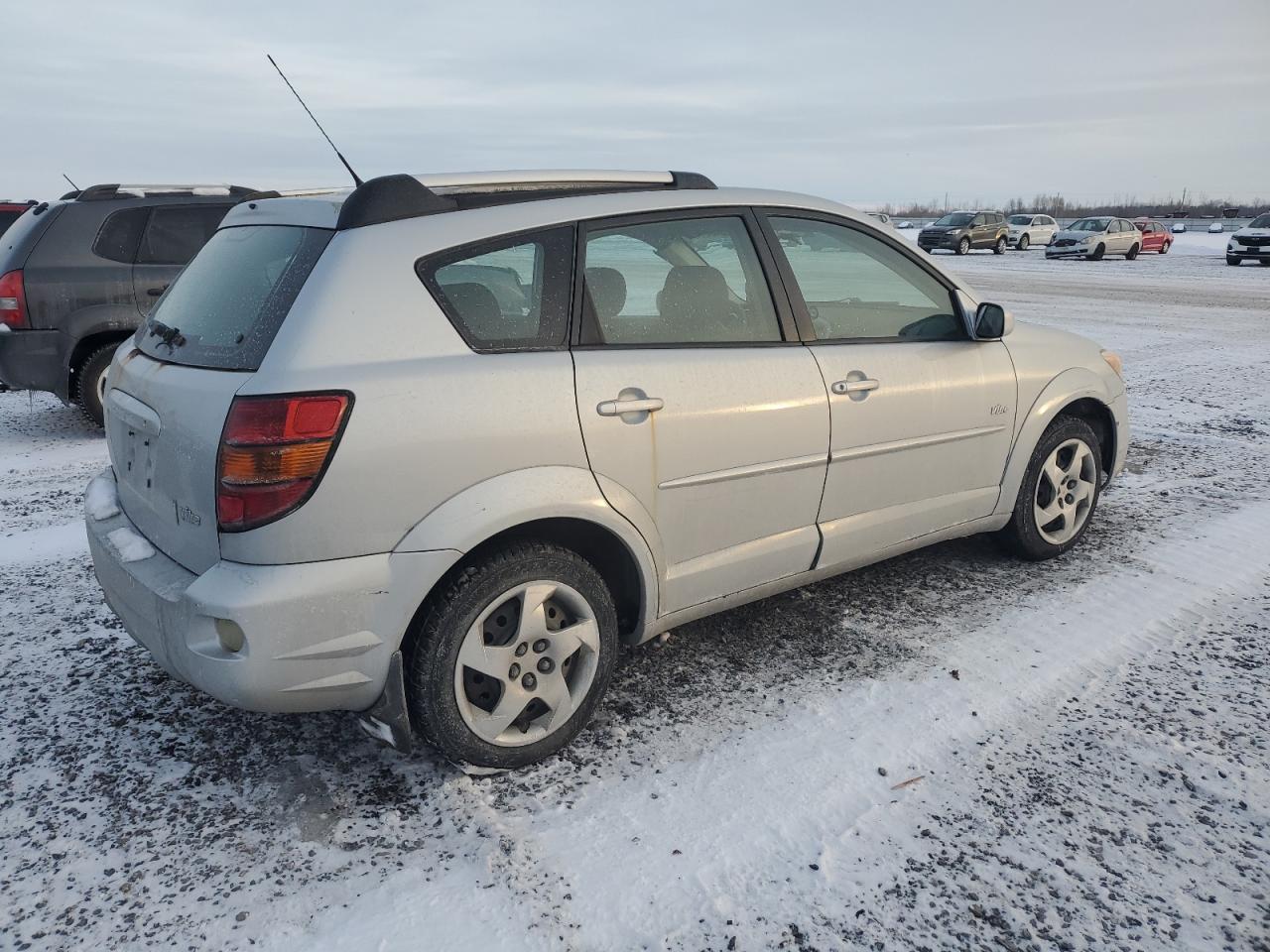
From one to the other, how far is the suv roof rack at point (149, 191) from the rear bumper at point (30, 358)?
3.81ft

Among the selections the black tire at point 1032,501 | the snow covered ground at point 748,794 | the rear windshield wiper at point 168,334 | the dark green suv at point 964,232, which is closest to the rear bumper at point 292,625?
the snow covered ground at point 748,794

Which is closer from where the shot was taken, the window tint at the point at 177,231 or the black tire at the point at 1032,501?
the black tire at the point at 1032,501

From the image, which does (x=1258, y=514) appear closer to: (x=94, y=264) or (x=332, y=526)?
(x=332, y=526)

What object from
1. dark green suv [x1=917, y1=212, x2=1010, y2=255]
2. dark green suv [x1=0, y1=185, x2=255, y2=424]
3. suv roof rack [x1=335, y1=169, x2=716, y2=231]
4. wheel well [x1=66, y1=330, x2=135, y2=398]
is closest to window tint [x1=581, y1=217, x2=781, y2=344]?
suv roof rack [x1=335, y1=169, x2=716, y2=231]

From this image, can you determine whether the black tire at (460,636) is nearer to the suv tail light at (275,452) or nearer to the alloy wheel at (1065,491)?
the suv tail light at (275,452)

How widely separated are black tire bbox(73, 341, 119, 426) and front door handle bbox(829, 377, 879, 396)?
19.4 ft

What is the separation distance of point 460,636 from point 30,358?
5830 mm

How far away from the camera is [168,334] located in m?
3.03

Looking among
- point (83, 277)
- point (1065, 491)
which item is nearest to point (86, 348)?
point (83, 277)

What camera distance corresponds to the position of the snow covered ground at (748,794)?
7.42 ft

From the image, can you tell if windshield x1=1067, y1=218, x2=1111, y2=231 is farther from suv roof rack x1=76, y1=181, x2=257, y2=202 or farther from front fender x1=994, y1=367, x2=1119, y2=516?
front fender x1=994, y1=367, x2=1119, y2=516

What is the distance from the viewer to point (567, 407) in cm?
278

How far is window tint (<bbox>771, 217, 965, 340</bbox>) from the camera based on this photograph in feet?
11.6

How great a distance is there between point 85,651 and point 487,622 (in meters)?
1.86
